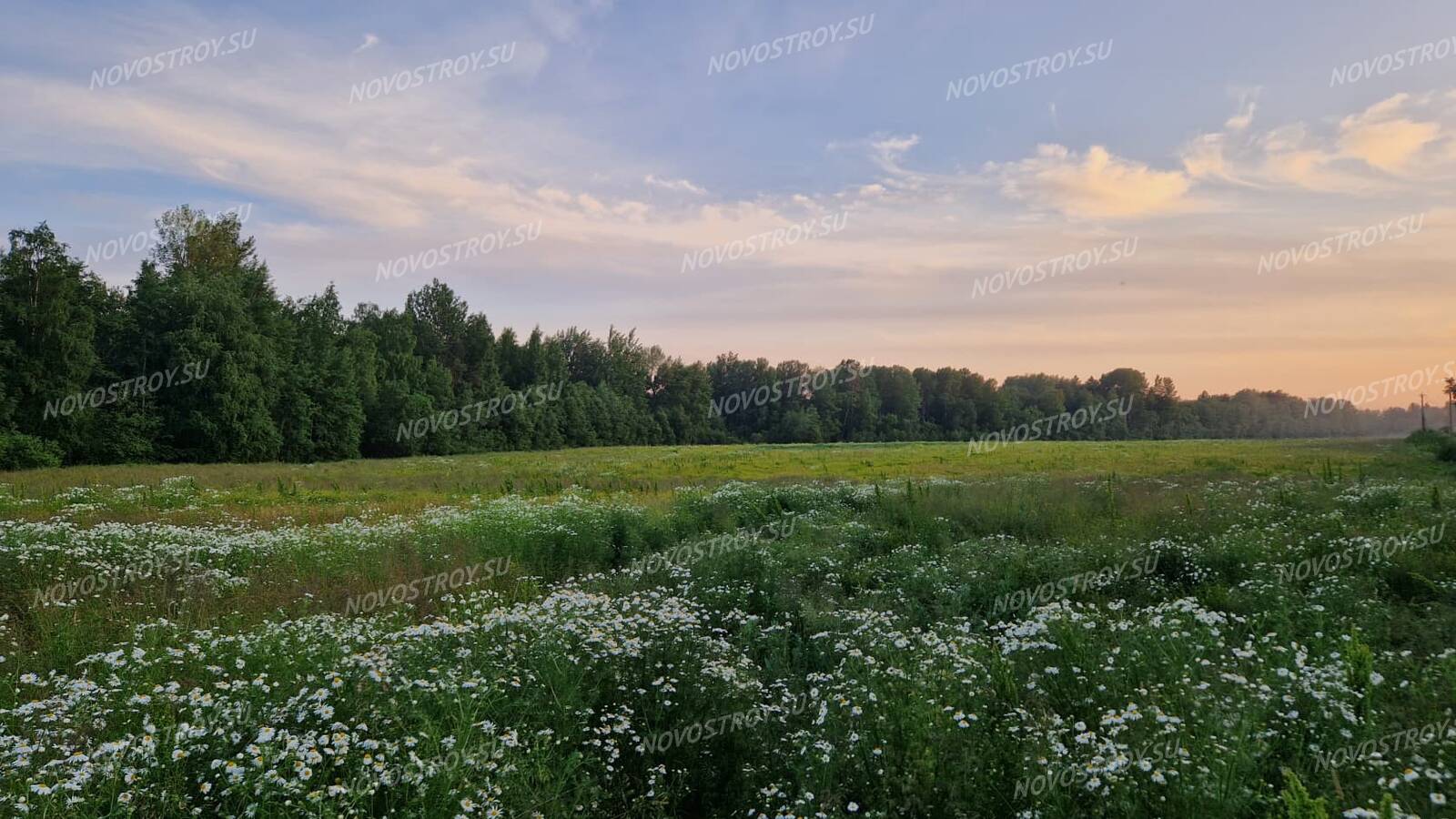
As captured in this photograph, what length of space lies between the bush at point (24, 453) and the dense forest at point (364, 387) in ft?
0.36

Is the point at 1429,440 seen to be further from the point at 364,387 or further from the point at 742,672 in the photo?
the point at 364,387

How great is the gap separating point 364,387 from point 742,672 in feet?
228

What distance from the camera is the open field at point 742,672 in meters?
4.64

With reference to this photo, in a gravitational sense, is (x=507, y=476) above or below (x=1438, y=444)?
below

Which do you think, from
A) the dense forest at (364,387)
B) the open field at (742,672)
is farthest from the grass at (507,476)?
the dense forest at (364,387)

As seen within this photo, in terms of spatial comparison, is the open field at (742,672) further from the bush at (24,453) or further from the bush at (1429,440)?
the bush at (24,453)

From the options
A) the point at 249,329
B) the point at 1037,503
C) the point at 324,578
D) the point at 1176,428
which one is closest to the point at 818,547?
the point at 1037,503

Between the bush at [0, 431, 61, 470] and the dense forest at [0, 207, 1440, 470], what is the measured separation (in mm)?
110

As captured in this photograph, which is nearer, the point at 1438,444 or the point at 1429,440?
the point at 1438,444

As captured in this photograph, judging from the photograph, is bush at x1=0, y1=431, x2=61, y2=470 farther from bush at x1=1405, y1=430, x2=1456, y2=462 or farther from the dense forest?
bush at x1=1405, y1=430, x2=1456, y2=462

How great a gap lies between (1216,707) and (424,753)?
5.48 m

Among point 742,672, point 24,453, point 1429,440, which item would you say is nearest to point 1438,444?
point 1429,440

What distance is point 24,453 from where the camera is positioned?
3956 cm

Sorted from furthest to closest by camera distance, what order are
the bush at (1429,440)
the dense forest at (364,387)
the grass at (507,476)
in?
the dense forest at (364,387), the bush at (1429,440), the grass at (507,476)
